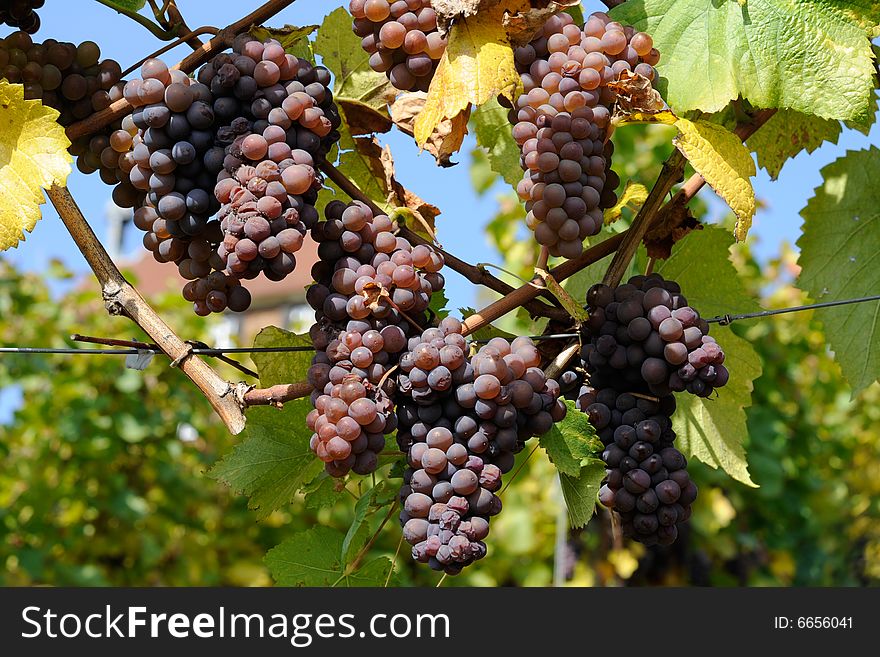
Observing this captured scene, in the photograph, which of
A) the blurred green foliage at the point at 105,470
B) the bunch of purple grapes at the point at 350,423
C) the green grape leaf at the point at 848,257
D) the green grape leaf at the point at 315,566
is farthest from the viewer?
the blurred green foliage at the point at 105,470

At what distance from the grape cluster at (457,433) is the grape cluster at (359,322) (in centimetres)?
3

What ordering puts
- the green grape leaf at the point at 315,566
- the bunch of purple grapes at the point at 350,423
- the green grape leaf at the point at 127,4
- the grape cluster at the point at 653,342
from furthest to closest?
the green grape leaf at the point at 315,566
the green grape leaf at the point at 127,4
the grape cluster at the point at 653,342
the bunch of purple grapes at the point at 350,423

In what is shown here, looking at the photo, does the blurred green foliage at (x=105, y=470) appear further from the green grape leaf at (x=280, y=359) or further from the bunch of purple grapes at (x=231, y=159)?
the bunch of purple grapes at (x=231, y=159)

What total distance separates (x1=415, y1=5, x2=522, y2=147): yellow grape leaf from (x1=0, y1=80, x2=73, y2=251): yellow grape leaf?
35 centimetres

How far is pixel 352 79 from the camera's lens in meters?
1.10

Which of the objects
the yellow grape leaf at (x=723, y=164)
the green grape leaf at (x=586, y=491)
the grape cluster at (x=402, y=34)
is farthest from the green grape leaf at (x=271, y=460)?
the yellow grape leaf at (x=723, y=164)

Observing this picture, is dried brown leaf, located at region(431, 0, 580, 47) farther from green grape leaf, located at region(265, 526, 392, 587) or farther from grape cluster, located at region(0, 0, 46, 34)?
green grape leaf, located at region(265, 526, 392, 587)

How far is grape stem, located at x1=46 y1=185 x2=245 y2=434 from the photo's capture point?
3.17 feet

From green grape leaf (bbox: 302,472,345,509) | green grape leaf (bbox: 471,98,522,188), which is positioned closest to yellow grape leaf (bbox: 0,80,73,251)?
green grape leaf (bbox: 302,472,345,509)

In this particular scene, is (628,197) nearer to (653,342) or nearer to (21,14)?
(653,342)

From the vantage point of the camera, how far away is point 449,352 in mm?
804

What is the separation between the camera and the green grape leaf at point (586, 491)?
91cm

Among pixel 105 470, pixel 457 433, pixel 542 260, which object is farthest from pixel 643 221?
pixel 105 470

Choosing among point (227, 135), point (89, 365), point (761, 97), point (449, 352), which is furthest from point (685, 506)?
point (89, 365)
